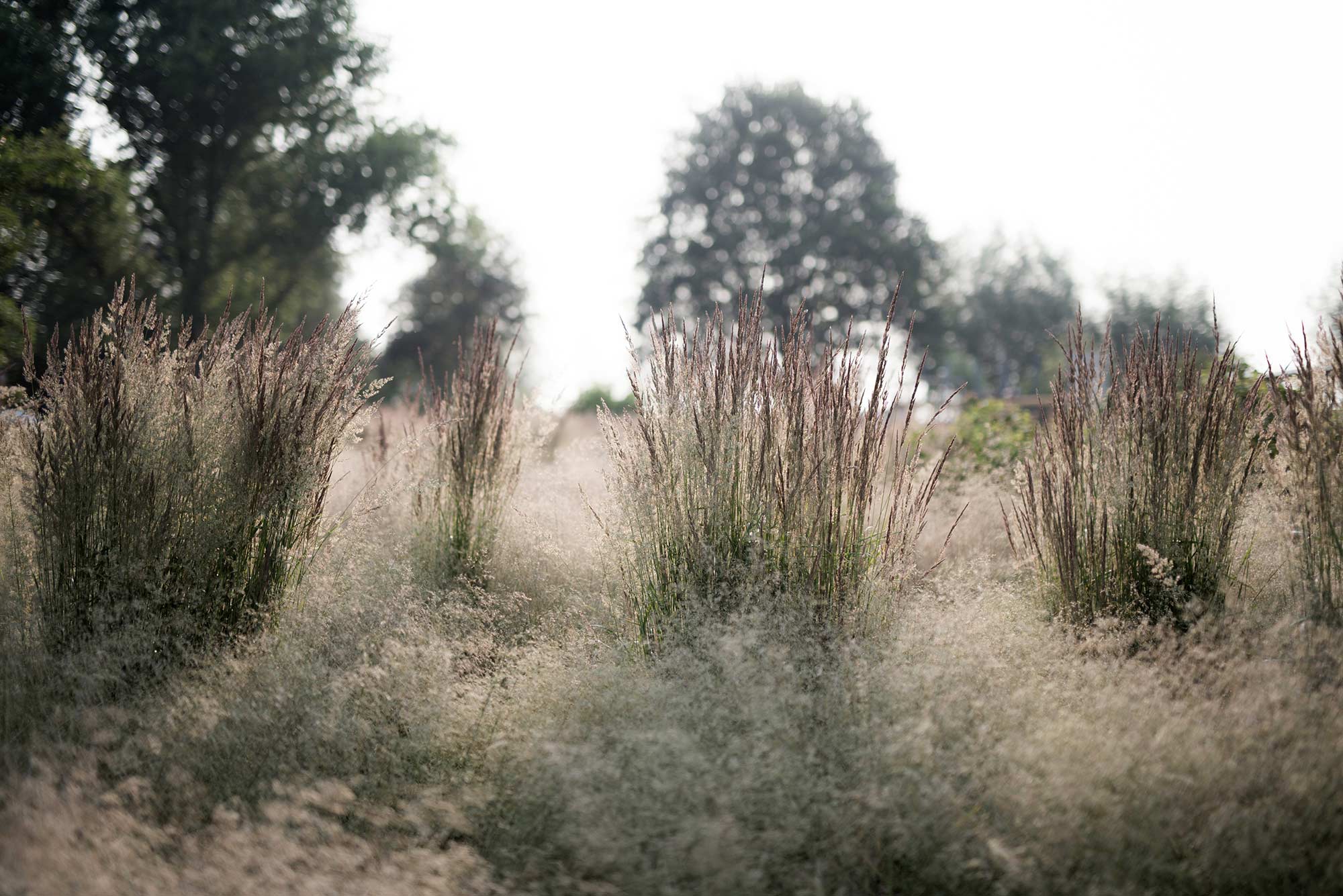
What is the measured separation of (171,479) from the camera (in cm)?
294

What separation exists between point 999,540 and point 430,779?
11.0 ft

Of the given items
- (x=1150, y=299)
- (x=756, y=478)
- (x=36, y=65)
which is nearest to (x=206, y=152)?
(x=36, y=65)

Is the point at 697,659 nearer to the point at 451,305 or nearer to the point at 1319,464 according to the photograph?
the point at 1319,464

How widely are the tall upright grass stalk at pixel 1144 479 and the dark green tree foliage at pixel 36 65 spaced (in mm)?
12978

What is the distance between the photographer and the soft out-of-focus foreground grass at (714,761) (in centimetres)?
172

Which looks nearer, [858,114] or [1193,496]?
[1193,496]

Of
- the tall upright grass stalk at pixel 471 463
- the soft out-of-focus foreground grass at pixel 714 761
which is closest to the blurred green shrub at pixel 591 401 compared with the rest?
the tall upright grass stalk at pixel 471 463

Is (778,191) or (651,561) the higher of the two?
(778,191)

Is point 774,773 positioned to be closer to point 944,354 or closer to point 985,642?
point 985,642

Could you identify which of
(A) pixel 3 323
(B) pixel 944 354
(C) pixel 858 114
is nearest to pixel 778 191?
(C) pixel 858 114

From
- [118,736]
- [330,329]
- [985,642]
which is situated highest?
[330,329]

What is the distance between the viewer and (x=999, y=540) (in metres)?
4.50

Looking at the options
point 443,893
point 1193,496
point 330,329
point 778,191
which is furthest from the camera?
point 778,191

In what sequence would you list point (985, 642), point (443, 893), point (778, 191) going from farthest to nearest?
1. point (778, 191)
2. point (985, 642)
3. point (443, 893)
